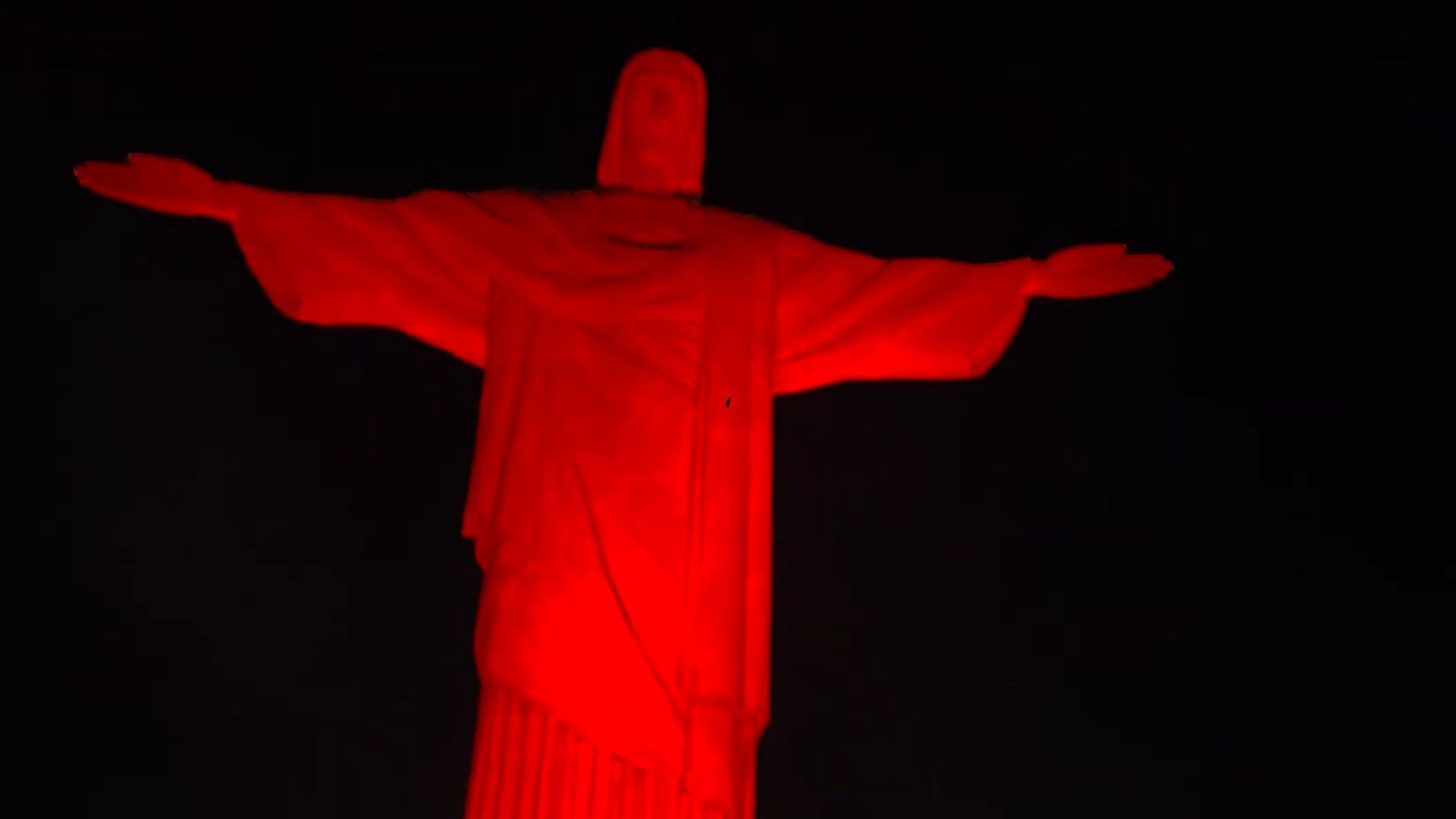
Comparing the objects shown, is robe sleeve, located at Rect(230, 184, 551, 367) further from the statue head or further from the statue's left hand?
the statue's left hand

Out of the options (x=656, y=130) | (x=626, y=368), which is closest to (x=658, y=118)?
(x=656, y=130)

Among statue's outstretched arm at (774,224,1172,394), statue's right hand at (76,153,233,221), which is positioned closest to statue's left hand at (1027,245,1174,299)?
statue's outstretched arm at (774,224,1172,394)

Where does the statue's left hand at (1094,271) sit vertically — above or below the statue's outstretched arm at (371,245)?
above

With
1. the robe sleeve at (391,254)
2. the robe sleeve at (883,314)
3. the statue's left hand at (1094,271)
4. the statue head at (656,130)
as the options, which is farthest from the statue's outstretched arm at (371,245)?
the statue's left hand at (1094,271)

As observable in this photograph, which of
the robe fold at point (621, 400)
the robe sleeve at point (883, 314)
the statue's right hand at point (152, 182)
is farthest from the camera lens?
the robe sleeve at point (883, 314)

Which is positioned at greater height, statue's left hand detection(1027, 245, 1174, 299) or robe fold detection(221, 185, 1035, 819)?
statue's left hand detection(1027, 245, 1174, 299)

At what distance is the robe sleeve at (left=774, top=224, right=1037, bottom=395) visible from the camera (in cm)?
404

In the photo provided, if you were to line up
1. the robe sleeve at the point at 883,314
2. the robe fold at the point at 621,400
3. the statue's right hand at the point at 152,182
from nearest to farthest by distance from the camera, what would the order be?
1. the robe fold at the point at 621,400
2. the statue's right hand at the point at 152,182
3. the robe sleeve at the point at 883,314

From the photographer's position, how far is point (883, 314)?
4.04 m

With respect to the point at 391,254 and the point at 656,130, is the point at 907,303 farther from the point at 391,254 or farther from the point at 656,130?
the point at 391,254

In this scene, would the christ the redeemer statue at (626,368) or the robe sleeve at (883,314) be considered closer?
the christ the redeemer statue at (626,368)

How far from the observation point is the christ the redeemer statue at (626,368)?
3.55 metres

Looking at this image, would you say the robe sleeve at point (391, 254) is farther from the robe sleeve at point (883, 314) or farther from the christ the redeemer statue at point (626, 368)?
the robe sleeve at point (883, 314)

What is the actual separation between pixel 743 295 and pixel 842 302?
9.5 inches
